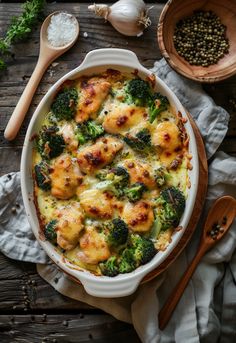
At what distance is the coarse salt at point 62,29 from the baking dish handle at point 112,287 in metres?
1.69

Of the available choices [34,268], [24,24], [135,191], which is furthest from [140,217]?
[24,24]

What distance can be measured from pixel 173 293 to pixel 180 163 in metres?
0.88

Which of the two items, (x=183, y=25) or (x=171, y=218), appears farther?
(x=183, y=25)

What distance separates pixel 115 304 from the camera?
4.08 metres

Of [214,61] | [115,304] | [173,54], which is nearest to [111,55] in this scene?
[173,54]

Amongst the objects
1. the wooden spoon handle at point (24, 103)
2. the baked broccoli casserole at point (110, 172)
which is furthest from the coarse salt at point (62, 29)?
the baked broccoli casserole at point (110, 172)

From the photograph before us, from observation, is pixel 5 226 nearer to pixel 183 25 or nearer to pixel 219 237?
pixel 219 237

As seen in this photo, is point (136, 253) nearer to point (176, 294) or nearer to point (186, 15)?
point (176, 294)

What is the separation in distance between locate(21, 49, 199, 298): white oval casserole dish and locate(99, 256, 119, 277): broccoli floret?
3 cm

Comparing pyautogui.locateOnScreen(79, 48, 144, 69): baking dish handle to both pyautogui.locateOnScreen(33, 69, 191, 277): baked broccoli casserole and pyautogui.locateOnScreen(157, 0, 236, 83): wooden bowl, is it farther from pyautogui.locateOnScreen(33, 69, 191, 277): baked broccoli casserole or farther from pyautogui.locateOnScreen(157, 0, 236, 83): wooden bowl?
pyautogui.locateOnScreen(157, 0, 236, 83): wooden bowl

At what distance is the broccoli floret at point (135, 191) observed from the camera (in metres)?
3.85

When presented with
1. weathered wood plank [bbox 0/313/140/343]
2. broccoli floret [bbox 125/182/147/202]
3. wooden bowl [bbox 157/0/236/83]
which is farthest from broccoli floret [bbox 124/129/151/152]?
weathered wood plank [bbox 0/313/140/343]

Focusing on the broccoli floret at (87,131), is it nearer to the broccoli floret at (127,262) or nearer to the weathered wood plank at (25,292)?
the broccoli floret at (127,262)

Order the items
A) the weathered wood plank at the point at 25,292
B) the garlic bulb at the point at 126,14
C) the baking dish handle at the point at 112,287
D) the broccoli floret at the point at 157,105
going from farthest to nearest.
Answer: the weathered wood plank at the point at 25,292, the garlic bulb at the point at 126,14, the broccoli floret at the point at 157,105, the baking dish handle at the point at 112,287
